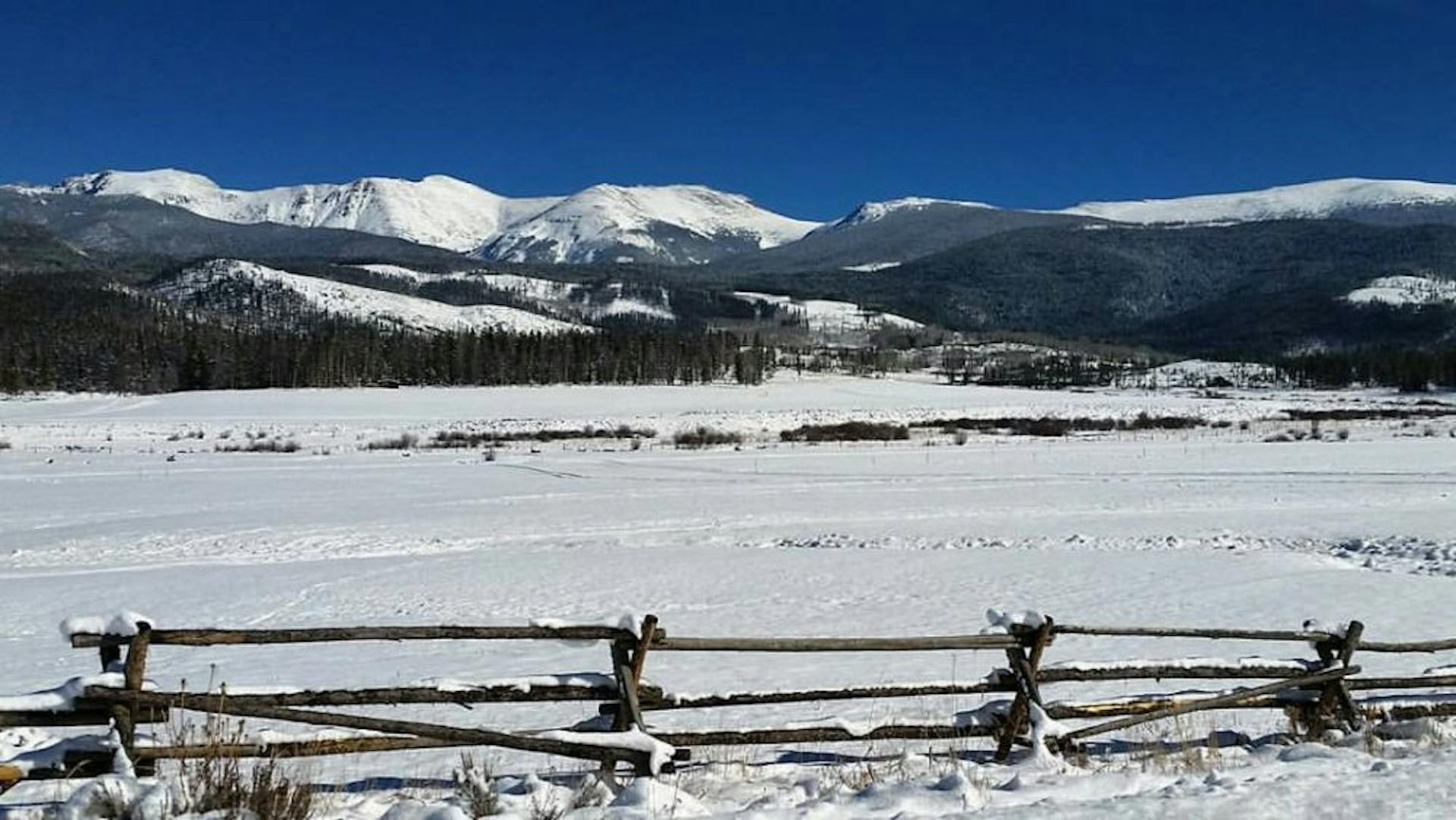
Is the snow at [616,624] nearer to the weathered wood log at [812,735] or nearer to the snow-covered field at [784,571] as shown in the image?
the weathered wood log at [812,735]

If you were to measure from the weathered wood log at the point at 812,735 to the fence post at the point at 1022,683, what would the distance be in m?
0.18

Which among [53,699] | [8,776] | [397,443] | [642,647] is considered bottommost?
[397,443]

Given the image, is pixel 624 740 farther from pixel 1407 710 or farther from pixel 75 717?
pixel 1407 710

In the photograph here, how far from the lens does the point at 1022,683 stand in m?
8.09

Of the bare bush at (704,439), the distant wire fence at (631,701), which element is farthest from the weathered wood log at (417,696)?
the bare bush at (704,439)

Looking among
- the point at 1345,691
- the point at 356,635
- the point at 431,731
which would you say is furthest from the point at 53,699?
the point at 1345,691

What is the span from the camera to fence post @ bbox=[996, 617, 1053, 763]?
7965mm

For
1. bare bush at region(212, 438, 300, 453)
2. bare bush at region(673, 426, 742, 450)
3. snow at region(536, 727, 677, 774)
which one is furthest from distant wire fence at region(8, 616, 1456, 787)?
bare bush at region(212, 438, 300, 453)

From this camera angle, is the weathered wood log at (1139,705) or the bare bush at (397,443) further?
the bare bush at (397,443)

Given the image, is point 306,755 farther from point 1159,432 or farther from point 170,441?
point 1159,432

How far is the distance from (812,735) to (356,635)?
3.55 meters

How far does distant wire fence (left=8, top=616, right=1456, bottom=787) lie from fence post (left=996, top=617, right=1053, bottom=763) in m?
0.01

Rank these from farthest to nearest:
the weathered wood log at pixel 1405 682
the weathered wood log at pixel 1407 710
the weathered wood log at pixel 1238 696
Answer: the weathered wood log at pixel 1405 682 → the weathered wood log at pixel 1407 710 → the weathered wood log at pixel 1238 696

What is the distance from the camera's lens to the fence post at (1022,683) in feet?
26.1
